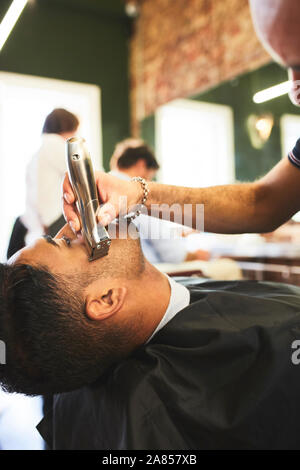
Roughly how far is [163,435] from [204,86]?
164 inches

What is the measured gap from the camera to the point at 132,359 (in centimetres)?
96

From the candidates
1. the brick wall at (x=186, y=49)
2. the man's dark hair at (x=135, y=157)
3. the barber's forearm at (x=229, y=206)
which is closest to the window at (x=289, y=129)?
the brick wall at (x=186, y=49)

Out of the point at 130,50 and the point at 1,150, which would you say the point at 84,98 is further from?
the point at 1,150

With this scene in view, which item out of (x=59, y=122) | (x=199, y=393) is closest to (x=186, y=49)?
(x=59, y=122)

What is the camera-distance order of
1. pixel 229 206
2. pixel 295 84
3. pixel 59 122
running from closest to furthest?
pixel 295 84
pixel 229 206
pixel 59 122

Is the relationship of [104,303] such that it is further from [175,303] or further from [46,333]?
[175,303]

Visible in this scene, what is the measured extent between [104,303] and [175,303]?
248mm

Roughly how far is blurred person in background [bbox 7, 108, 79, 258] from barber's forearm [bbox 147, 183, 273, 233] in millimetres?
428

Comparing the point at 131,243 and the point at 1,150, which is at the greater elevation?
the point at 1,150

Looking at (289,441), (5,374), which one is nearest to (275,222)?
(289,441)

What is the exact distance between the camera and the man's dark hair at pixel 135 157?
2883mm

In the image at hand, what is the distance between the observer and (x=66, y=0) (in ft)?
15.8

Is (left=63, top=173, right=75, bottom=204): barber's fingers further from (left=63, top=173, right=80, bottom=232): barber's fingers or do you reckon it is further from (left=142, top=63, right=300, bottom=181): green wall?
(left=142, top=63, right=300, bottom=181): green wall

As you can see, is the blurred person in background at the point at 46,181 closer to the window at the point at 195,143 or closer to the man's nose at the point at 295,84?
the man's nose at the point at 295,84
